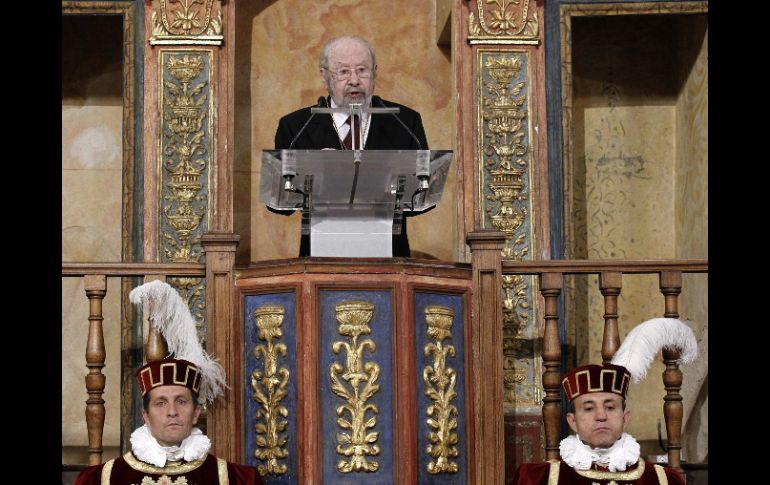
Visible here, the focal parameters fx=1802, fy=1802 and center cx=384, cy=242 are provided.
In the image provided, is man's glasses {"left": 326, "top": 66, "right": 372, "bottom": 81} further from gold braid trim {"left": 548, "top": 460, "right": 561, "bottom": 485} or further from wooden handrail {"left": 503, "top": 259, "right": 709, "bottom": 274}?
gold braid trim {"left": 548, "top": 460, "right": 561, "bottom": 485}

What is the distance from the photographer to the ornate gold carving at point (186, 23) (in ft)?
32.8

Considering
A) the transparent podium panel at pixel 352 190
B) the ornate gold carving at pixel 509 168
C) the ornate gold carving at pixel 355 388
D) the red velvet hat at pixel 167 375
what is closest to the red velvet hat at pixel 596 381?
the ornate gold carving at pixel 355 388

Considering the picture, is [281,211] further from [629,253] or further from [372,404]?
[629,253]

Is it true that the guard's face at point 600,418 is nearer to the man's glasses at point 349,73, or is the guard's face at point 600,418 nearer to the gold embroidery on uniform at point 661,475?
the gold embroidery on uniform at point 661,475

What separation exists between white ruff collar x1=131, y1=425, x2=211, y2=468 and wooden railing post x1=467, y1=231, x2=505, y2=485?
119cm

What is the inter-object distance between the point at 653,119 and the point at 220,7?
114 inches

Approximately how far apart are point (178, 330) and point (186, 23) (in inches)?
103

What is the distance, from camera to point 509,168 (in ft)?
32.8

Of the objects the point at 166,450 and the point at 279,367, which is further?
the point at 279,367

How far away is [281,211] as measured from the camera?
8062mm

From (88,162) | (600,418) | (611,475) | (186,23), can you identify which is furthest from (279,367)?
(88,162)

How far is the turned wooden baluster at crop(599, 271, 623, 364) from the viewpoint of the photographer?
826 cm

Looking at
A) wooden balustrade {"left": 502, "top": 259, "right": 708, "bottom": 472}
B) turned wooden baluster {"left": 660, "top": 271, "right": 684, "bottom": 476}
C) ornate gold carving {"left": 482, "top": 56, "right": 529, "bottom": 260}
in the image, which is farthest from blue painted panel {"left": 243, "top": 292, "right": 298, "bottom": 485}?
ornate gold carving {"left": 482, "top": 56, "right": 529, "bottom": 260}

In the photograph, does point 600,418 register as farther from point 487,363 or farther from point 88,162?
point 88,162
